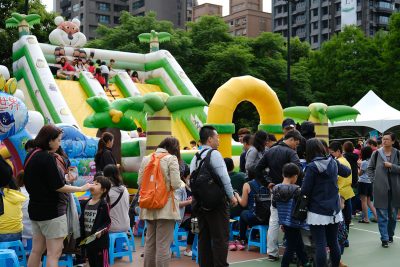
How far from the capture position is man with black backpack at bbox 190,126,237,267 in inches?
207

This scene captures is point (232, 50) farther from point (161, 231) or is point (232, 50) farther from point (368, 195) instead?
point (161, 231)

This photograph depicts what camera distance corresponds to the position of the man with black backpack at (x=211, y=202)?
207 inches

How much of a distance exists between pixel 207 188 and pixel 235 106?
5.67 metres

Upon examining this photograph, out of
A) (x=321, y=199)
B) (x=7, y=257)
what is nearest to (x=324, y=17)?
(x=321, y=199)

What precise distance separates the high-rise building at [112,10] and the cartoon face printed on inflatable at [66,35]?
174 ft

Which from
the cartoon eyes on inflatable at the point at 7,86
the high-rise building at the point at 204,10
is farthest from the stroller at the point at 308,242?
the high-rise building at the point at 204,10

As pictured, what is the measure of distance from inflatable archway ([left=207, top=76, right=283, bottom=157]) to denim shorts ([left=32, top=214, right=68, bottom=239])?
232 inches

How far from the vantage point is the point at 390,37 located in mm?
27328

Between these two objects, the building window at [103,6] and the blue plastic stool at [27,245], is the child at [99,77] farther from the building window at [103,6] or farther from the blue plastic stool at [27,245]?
the building window at [103,6]

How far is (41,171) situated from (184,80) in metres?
13.0

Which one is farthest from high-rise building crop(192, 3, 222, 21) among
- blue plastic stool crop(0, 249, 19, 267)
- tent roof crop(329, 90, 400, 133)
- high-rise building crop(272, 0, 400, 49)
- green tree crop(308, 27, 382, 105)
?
blue plastic stool crop(0, 249, 19, 267)

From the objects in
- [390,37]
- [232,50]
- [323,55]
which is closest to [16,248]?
[232,50]

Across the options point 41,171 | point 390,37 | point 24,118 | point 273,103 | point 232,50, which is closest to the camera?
point 41,171

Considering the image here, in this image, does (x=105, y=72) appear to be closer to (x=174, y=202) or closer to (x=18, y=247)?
(x=18, y=247)
